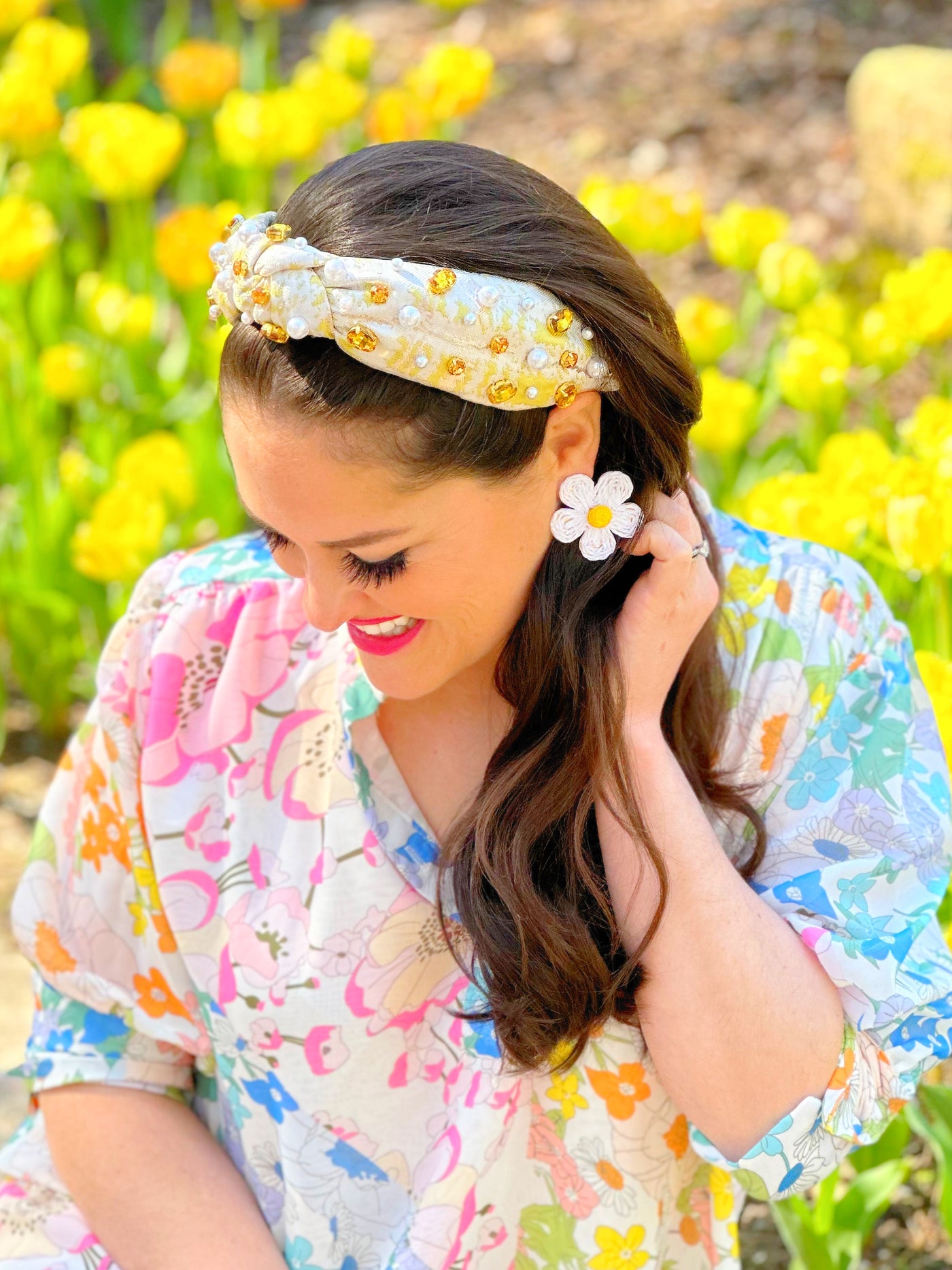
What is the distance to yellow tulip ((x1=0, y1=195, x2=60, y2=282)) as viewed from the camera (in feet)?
9.29

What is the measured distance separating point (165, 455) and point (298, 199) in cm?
130

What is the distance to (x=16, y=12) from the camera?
3566mm

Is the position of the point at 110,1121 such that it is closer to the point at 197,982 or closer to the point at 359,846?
the point at 197,982

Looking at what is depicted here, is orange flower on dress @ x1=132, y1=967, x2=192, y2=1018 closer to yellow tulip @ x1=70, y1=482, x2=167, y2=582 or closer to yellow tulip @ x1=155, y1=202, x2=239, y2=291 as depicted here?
yellow tulip @ x1=70, y1=482, x2=167, y2=582

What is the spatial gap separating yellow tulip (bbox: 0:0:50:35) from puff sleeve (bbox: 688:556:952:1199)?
2909 millimetres

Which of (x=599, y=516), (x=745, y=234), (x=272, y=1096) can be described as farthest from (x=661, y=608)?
(x=745, y=234)

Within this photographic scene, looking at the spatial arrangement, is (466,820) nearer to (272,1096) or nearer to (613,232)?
(272,1096)

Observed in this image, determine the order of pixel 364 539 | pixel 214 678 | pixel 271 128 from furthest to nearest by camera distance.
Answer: pixel 271 128
pixel 214 678
pixel 364 539

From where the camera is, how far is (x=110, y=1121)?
5.08 feet

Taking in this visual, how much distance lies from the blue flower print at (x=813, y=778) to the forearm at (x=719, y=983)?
11cm

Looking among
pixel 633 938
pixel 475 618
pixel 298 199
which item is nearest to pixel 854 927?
pixel 633 938

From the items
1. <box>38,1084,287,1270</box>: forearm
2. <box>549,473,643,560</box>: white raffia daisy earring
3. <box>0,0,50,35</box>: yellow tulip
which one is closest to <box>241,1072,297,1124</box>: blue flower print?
<box>38,1084,287,1270</box>: forearm

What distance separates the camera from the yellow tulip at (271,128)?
305 centimetres

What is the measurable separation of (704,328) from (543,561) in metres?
1.31
